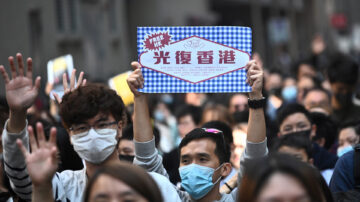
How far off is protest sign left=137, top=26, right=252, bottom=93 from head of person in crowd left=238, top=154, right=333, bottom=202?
1476mm

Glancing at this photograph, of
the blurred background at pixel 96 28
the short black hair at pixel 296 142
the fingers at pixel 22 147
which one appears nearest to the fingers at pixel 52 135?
the fingers at pixel 22 147

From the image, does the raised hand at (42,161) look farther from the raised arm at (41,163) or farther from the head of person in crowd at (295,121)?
the head of person in crowd at (295,121)

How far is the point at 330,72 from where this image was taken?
9.47 meters

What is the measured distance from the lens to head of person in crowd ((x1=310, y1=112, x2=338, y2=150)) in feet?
24.0

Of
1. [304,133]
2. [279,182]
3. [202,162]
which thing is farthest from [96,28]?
[279,182]

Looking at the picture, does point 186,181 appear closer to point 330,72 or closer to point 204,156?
point 204,156

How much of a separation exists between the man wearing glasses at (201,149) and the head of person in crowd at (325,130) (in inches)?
97.1

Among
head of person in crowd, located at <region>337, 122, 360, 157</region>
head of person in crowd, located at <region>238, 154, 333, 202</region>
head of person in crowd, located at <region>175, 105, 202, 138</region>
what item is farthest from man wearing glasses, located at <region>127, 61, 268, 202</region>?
head of person in crowd, located at <region>175, 105, 202, 138</region>

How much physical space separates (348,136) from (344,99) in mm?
2229

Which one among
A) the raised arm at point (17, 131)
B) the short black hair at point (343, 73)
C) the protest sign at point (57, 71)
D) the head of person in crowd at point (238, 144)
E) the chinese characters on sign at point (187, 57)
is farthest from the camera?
the short black hair at point (343, 73)

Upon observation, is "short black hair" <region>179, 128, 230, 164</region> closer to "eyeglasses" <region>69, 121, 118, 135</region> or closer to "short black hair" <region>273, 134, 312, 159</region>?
"eyeglasses" <region>69, 121, 118, 135</region>

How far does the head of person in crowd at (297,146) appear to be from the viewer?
5.89 meters

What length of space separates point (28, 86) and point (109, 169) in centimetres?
100

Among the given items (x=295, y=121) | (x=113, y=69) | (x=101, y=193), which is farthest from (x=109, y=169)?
(x=113, y=69)
